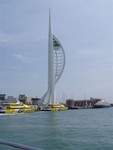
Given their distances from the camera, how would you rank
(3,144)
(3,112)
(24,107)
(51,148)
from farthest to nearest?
1. (24,107)
2. (3,112)
3. (51,148)
4. (3,144)

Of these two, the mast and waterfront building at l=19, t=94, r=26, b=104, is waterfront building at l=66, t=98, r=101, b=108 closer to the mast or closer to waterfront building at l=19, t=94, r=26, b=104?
A: waterfront building at l=19, t=94, r=26, b=104

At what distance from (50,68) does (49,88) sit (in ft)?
15.0

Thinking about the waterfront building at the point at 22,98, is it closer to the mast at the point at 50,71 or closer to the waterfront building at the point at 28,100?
the waterfront building at the point at 28,100

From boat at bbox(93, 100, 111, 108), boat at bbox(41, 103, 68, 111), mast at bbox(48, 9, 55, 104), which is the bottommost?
boat at bbox(41, 103, 68, 111)

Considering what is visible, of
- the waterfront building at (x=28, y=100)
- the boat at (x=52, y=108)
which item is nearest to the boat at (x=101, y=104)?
the waterfront building at (x=28, y=100)

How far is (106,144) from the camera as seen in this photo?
13125 mm

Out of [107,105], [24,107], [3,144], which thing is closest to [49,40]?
[24,107]

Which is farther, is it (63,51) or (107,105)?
(107,105)

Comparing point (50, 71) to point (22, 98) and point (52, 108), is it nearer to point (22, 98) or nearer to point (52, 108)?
point (52, 108)

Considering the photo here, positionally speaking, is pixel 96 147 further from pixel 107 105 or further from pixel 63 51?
pixel 107 105

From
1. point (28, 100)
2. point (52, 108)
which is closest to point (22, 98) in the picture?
point (28, 100)

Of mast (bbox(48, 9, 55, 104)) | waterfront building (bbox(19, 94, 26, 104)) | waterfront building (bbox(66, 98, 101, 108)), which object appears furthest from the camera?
waterfront building (bbox(66, 98, 101, 108))

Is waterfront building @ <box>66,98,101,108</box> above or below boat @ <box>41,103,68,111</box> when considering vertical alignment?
above

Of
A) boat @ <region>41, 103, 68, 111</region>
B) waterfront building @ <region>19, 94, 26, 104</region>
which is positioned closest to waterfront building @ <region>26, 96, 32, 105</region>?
waterfront building @ <region>19, 94, 26, 104</region>
